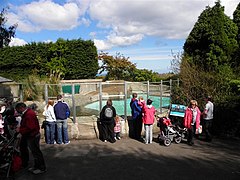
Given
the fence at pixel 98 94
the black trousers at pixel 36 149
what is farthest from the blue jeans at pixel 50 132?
the black trousers at pixel 36 149

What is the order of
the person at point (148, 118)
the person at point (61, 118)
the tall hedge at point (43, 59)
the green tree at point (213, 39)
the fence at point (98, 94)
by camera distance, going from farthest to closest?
1. the tall hedge at point (43, 59)
2. the green tree at point (213, 39)
3. the fence at point (98, 94)
4. the person at point (148, 118)
5. the person at point (61, 118)

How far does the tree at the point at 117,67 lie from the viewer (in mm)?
27641

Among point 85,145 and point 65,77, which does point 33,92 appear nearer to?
point 85,145

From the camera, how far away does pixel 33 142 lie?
6.21 meters

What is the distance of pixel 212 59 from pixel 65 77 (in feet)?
59.3

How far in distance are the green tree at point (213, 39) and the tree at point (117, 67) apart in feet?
47.1

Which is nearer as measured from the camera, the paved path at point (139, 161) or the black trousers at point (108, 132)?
the paved path at point (139, 161)

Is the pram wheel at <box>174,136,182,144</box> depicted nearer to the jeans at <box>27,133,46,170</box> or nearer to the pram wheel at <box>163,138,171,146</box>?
the pram wheel at <box>163,138,171,146</box>

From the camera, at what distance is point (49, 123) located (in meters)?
8.78

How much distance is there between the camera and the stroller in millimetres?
8742

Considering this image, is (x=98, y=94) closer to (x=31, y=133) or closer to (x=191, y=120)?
(x=191, y=120)

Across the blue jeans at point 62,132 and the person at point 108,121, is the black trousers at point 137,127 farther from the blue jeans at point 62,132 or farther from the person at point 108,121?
the blue jeans at point 62,132

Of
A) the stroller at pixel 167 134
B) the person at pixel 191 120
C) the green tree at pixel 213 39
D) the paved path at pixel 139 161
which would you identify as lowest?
the paved path at pixel 139 161

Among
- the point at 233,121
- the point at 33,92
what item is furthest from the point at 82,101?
the point at 233,121
